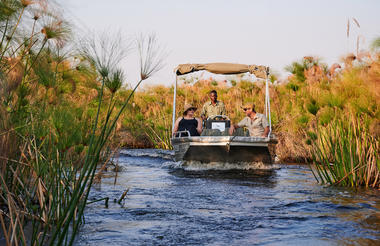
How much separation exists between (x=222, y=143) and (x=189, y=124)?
148 centimetres

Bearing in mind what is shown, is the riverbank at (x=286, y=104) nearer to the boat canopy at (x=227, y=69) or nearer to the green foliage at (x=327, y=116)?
the green foliage at (x=327, y=116)

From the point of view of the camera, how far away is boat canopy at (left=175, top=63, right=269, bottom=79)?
12773 mm

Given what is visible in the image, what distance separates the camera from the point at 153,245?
15.2ft

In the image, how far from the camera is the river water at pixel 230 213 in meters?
4.92

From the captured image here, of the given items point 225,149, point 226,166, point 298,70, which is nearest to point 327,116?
point 225,149

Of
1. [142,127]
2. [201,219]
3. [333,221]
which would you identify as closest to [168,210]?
[201,219]

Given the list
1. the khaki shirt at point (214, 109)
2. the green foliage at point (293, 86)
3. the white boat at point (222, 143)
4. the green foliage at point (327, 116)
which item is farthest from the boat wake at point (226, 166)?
the green foliage at point (293, 86)

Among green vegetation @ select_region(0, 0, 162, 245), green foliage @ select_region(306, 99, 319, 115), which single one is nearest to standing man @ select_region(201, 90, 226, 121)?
green foliage @ select_region(306, 99, 319, 115)

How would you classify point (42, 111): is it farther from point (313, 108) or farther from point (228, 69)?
point (228, 69)

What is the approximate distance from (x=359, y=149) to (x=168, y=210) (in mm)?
3044

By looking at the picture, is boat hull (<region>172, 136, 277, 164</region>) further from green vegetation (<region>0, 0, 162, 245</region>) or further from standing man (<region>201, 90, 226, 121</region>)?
green vegetation (<region>0, 0, 162, 245</region>)

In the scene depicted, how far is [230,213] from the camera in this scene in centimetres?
637

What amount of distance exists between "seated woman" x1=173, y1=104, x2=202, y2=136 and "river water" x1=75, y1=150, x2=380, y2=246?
7.55ft

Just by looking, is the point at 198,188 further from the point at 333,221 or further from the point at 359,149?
the point at 333,221
